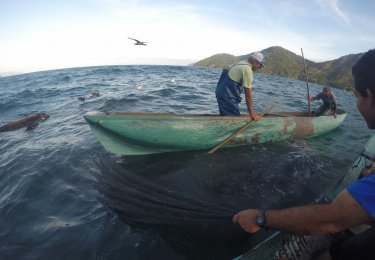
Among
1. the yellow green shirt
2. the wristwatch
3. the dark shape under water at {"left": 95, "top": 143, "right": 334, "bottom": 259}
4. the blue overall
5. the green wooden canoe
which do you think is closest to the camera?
the wristwatch

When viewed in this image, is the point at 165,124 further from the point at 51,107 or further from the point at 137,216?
the point at 51,107

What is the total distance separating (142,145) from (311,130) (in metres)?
6.68

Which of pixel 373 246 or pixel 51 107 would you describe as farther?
pixel 51 107

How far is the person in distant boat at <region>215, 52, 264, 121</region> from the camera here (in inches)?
296

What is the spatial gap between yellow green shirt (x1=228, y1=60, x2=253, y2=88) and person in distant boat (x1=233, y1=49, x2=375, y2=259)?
5.45 metres

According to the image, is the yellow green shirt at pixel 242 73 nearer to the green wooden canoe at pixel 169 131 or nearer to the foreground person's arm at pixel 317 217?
the green wooden canoe at pixel 169 131

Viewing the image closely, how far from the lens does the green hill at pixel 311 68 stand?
155 feet

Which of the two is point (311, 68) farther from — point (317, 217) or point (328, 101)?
point (317, 217)

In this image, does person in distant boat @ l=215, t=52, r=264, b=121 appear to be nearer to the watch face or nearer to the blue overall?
the blue overall

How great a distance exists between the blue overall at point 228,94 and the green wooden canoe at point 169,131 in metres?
0.75

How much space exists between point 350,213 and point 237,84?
6377mm

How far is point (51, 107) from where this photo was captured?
16.0m

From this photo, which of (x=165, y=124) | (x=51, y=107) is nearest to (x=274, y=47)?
(x=51, y=107)

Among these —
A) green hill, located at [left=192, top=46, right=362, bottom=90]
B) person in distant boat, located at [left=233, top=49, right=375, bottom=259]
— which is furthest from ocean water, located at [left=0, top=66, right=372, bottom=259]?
green hill, located at [left=192, top=46, right=362, bottom=90]
